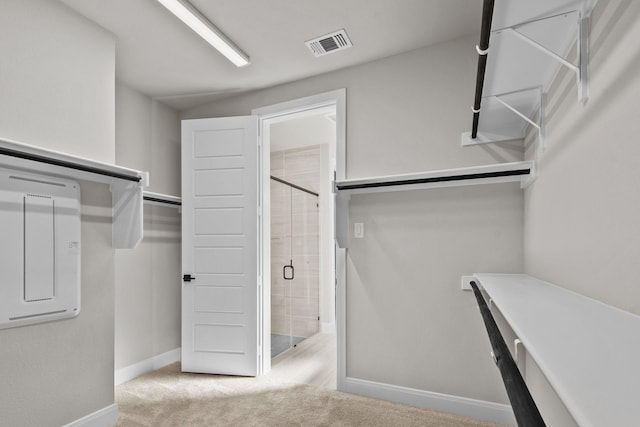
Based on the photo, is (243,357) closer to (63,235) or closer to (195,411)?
(195,411)

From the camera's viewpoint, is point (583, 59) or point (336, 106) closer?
point (583, 59)

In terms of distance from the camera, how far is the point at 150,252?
3246 millimetres

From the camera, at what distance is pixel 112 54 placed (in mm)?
2334

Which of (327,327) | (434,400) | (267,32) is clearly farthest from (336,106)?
(327,327)

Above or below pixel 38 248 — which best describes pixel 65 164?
above

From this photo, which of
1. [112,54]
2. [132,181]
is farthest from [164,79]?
[132,181]

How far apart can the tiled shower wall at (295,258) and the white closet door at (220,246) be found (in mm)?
1063

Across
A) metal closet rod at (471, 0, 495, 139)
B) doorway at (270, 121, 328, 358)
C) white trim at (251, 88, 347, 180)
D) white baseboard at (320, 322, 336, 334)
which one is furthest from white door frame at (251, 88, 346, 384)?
white baseboard at (320, 322, 336, 334)

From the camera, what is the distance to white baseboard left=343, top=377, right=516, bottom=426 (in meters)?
2.16

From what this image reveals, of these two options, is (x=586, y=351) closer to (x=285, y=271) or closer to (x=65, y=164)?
(x=65, y=164)

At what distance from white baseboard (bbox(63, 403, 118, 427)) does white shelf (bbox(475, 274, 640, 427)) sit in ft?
7.95

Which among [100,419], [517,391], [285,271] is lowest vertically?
[100,419]

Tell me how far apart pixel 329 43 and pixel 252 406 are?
8.71 feet

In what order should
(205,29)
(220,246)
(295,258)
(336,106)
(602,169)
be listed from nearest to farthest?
(602,169) → (205,29) → (336,106) → (220,246) → (295,258)
